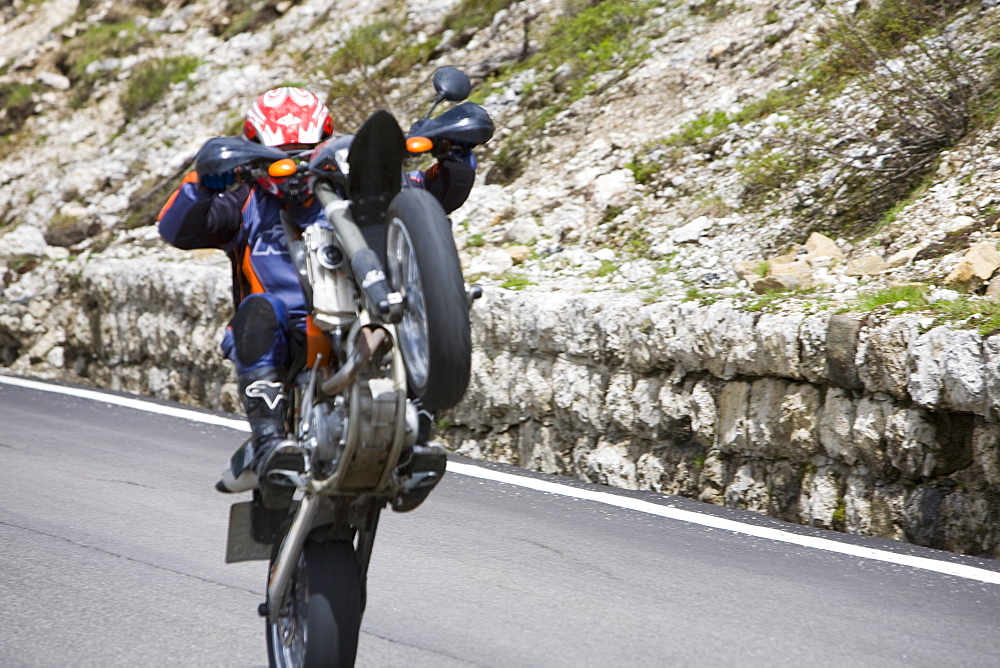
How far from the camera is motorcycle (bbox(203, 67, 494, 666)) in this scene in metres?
2.80

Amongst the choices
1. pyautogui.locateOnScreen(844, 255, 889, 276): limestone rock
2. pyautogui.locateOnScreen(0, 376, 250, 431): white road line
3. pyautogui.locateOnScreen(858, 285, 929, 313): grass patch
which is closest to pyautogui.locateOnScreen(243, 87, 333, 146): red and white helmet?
pyautogui.locateOnScreen(858, 285, 929, 313): grass patch

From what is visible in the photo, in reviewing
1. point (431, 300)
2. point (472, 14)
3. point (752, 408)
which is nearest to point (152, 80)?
point (472, 14)

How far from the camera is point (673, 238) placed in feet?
29.2

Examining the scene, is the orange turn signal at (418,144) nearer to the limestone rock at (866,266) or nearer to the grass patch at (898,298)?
the grass patch at (898,298)

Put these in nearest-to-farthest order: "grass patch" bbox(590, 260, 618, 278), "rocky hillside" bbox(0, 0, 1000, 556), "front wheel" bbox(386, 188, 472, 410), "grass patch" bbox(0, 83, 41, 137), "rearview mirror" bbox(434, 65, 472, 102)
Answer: "front wheel" bbox(386, 188, 472, 410), "rearview mirror" bbox(434, 65, 472, 102), "rocky hillside" bbox(0, 0, 1000, 556), "grass patch" bbox(590, 260, 618, 278), "grass patch" bbox(0, 83, 41, 137)

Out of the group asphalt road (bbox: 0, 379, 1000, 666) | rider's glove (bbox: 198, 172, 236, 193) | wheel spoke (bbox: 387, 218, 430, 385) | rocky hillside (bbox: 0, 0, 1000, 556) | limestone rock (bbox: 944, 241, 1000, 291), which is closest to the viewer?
wheel spoke (bbox: 387, 218, 430, 385)

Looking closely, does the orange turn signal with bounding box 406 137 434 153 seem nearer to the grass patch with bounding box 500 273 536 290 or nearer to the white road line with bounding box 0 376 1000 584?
Answer: the white road line with bounding box 0 376 1000 584

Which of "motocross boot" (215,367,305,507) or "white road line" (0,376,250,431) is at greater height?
"motocross boot" (215,367,305,507)

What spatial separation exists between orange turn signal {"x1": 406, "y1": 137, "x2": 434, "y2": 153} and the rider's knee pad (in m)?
0.65

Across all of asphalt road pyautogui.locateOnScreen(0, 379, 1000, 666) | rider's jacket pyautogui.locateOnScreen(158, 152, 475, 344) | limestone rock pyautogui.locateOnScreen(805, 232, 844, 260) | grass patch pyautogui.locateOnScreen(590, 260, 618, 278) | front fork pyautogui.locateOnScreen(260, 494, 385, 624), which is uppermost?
limestone rock pyautogui.locateOnScreen(805, 232, 844, 260)

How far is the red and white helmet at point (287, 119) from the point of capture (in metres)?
3.45

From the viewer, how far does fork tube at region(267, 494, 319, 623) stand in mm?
3232

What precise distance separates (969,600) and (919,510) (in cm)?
93

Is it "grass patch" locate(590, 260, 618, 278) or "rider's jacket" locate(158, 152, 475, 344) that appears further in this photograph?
"grass patch" locate(590, 260, 618, 278)
